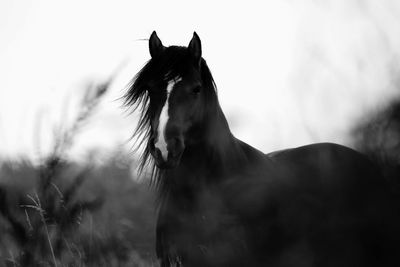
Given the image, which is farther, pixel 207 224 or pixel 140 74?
pixel 140 74

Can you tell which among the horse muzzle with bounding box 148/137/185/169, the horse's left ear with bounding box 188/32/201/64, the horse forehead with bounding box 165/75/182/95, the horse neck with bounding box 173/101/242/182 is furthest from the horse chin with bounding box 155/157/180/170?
the horse's left ear with bounding box 188/32/201/64

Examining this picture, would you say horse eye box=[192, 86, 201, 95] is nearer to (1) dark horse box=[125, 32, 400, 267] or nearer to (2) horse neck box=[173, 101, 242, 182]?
(1) dark horse box=[125, 32, 400, 267]

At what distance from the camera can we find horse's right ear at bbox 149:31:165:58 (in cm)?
417

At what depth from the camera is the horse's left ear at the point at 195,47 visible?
161 inches

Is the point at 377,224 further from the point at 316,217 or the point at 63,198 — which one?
the point at 63,198

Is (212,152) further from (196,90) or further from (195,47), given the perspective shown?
(195,47)

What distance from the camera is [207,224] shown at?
6.73ft

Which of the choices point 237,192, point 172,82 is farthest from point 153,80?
point 237,192

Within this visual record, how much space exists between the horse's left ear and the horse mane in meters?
0.06

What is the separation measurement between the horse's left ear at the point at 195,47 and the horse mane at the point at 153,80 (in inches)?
2.6

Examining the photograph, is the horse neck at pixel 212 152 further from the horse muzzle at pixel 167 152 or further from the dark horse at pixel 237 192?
the horse muzzle at pixel 167 152

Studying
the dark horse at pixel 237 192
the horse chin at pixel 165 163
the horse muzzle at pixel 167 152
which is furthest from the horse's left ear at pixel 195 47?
the horse chin at pixel 165 163

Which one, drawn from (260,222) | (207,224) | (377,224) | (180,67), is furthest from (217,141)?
(377,224)

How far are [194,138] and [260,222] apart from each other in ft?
4.70
